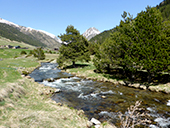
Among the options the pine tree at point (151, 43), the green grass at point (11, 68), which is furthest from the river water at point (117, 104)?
the green grass at point (11, 68)

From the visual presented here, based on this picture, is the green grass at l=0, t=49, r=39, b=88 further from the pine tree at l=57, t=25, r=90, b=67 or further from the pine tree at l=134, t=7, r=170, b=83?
the pine tree at l=134, t=7, r=170, b=83

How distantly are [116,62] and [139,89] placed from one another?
7.59 meters

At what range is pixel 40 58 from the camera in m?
87.2

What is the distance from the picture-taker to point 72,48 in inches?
1586

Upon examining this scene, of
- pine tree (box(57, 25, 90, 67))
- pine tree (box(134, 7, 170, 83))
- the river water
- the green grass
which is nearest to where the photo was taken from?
the river water

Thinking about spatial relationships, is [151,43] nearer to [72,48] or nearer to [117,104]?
[117,104]

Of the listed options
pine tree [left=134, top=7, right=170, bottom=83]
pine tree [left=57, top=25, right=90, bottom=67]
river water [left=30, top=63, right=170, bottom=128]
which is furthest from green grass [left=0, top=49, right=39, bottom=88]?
pine tree [left=134, top=7, right=170, bottom=83]

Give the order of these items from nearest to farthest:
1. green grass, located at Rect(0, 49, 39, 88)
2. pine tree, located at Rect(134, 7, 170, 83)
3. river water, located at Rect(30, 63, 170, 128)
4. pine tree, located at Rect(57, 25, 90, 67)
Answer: river water, located at Rect(30, 63, 170, 128)
green grass, located at Rect(0, 49, 39, 88)
pine tree, located at Rect(134, 7, 170, 83)
pine tree, located at Rect(57, 25, 90, 67)

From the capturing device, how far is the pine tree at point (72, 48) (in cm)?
3950

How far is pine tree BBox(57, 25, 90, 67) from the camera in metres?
39.5

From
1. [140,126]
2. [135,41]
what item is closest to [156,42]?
[135,41]

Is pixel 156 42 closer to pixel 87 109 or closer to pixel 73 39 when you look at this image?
pixel 87 109

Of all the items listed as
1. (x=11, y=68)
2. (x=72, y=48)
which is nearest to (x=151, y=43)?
(x=72, y=48)

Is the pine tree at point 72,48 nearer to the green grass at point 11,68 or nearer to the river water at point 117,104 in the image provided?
the green grass at point 11,68
